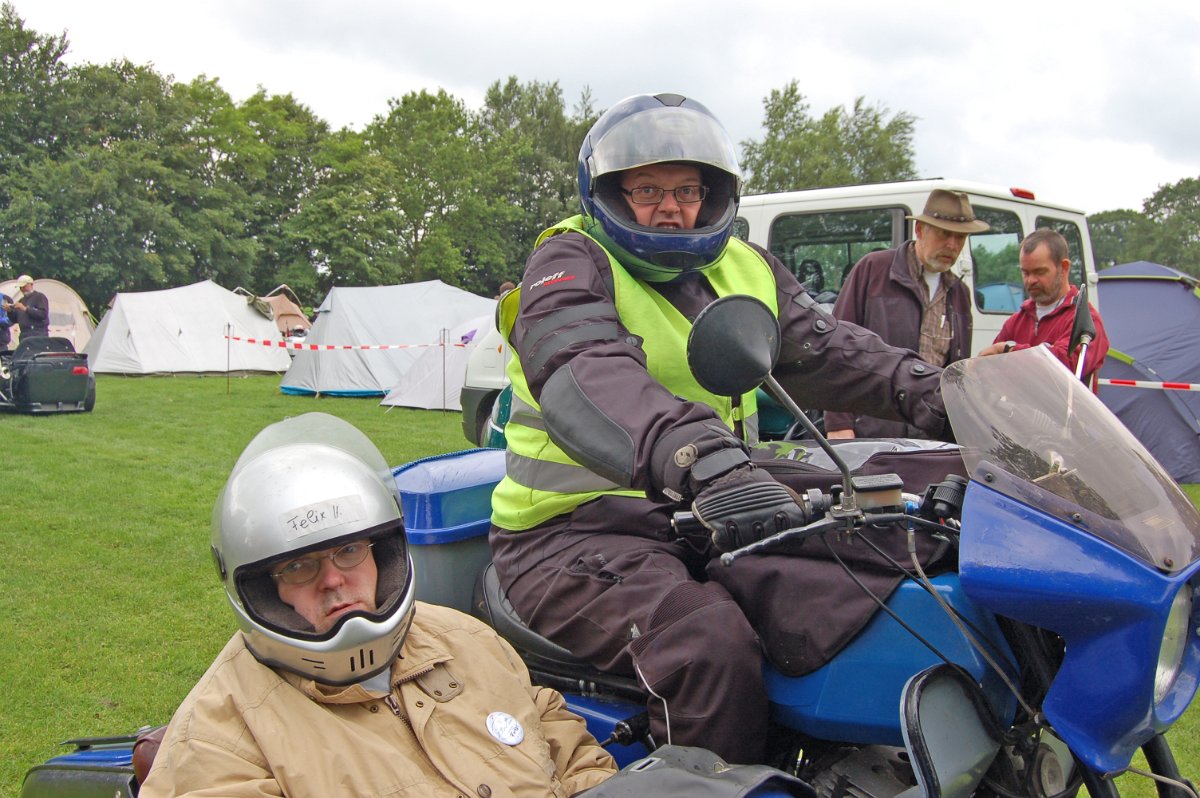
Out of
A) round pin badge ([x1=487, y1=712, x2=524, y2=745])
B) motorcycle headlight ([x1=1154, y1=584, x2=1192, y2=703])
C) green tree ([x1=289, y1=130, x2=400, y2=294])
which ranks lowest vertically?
round pin badge ([x1=487, y1=712, x2=524, y2=745])

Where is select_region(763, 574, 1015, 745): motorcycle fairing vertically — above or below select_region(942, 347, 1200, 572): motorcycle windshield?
below

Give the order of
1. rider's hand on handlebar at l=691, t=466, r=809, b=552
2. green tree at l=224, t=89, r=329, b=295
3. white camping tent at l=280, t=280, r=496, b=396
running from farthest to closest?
green tree at l=224, t=89, r=329, b=295 → white camping tent at l=280, t=280, r=496, b=396 → rider's hand on handlebar at l=691, t=466, r=809, b=552

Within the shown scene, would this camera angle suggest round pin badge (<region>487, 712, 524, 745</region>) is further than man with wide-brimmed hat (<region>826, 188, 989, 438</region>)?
No

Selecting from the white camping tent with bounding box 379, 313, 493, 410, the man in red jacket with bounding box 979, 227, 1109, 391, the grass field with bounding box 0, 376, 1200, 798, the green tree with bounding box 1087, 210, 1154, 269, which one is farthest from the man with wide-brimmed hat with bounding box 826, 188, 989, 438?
the green tree with bounding box 1087, 210, 1154, 269

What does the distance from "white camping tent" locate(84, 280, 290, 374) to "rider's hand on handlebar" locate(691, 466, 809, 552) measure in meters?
20.4

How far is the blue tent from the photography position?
9.15 metres

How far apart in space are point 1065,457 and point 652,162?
1247mm

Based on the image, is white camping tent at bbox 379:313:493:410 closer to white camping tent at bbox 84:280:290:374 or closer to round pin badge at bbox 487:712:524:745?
white camping tent at bbox 84:280:290:374

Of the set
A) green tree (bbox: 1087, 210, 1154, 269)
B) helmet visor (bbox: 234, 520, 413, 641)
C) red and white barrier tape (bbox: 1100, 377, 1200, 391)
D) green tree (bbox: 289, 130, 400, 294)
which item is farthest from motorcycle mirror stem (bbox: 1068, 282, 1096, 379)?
green tree (bbox: 1087, 210, 1154, 269)

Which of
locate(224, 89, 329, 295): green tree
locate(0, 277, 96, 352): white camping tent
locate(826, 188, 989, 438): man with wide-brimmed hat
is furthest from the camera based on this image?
locate(224, 89, 329, 295): green tree

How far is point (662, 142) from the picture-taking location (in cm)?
240

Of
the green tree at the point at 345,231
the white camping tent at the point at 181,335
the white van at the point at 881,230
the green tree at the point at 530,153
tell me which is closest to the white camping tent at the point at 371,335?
the white camping tent at the point at 181,335

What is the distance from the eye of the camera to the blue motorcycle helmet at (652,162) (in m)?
2.40

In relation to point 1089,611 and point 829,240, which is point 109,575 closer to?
point 829,240
